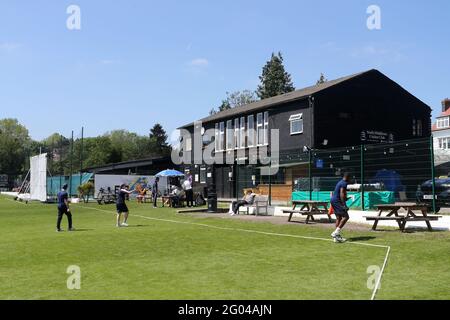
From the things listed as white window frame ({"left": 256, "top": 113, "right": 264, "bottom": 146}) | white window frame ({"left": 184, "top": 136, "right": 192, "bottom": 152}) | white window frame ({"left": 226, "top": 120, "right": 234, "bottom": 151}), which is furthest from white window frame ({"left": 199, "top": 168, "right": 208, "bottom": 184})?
white window frame ({"left": 256, "top": 113, "right": 264, "bottom": 146})

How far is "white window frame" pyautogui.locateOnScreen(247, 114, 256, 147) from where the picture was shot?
134 ft

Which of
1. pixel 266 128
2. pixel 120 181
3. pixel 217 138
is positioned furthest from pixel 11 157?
pixel 266 128

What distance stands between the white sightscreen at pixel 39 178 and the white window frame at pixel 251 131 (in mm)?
16470

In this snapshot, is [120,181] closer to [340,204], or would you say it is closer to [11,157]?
[340,204]

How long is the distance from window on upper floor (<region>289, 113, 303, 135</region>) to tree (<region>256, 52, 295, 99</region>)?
42996 millimetres

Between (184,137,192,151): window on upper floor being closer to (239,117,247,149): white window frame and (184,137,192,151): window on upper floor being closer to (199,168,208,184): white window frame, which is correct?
(199,168,208,184): white window frame

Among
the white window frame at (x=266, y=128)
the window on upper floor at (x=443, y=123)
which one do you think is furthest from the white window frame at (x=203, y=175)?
the window on upper floor at (x=443, y=123)

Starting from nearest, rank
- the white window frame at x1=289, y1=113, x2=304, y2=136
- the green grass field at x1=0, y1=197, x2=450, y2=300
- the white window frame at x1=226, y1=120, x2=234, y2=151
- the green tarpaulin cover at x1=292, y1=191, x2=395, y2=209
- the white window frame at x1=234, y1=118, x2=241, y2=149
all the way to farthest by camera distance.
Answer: the green grass field at x1=0, y1=197, x2=450, y2=300
the green tarpaulin cover at x1=292, y1=191, x2=395, y2=209
the white window frame at x1=289, y1=113, x2=304, y2=136
the white window frame at x1=234, y1=118, x2=241, y2=149
the white window frame at x1=226, y1=120, x2=234, y2=151

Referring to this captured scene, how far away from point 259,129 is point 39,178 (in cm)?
1881

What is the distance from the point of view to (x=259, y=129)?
40156 millimetres

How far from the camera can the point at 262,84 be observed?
81375 millimetres

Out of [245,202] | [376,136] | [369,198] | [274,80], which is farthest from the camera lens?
[274,80]

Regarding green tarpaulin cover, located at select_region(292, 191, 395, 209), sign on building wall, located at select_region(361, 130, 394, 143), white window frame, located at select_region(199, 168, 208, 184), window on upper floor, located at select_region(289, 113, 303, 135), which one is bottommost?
green tarpaulin cover, located at select_region(292, 191, 395, 209)
